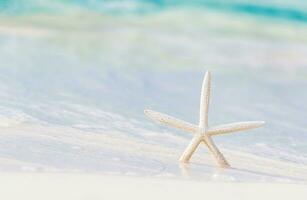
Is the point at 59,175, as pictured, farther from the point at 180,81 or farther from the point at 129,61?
the point at 129,61

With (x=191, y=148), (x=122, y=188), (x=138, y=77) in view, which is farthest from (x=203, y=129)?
(x=138, y=77)

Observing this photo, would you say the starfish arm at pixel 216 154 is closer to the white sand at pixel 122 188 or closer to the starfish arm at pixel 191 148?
the starfish arm at pixel 191 148

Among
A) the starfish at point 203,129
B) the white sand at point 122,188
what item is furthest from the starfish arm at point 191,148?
the white sand at point 122,188

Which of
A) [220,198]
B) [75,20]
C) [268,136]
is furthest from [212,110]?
[75,20]

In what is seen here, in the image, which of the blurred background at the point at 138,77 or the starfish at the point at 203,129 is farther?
the blurred background at the point at 138,77

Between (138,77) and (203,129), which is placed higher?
(203,129)

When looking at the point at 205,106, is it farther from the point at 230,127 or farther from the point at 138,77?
the point at 138,77

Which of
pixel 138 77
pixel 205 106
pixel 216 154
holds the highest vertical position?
pixel 205 106
